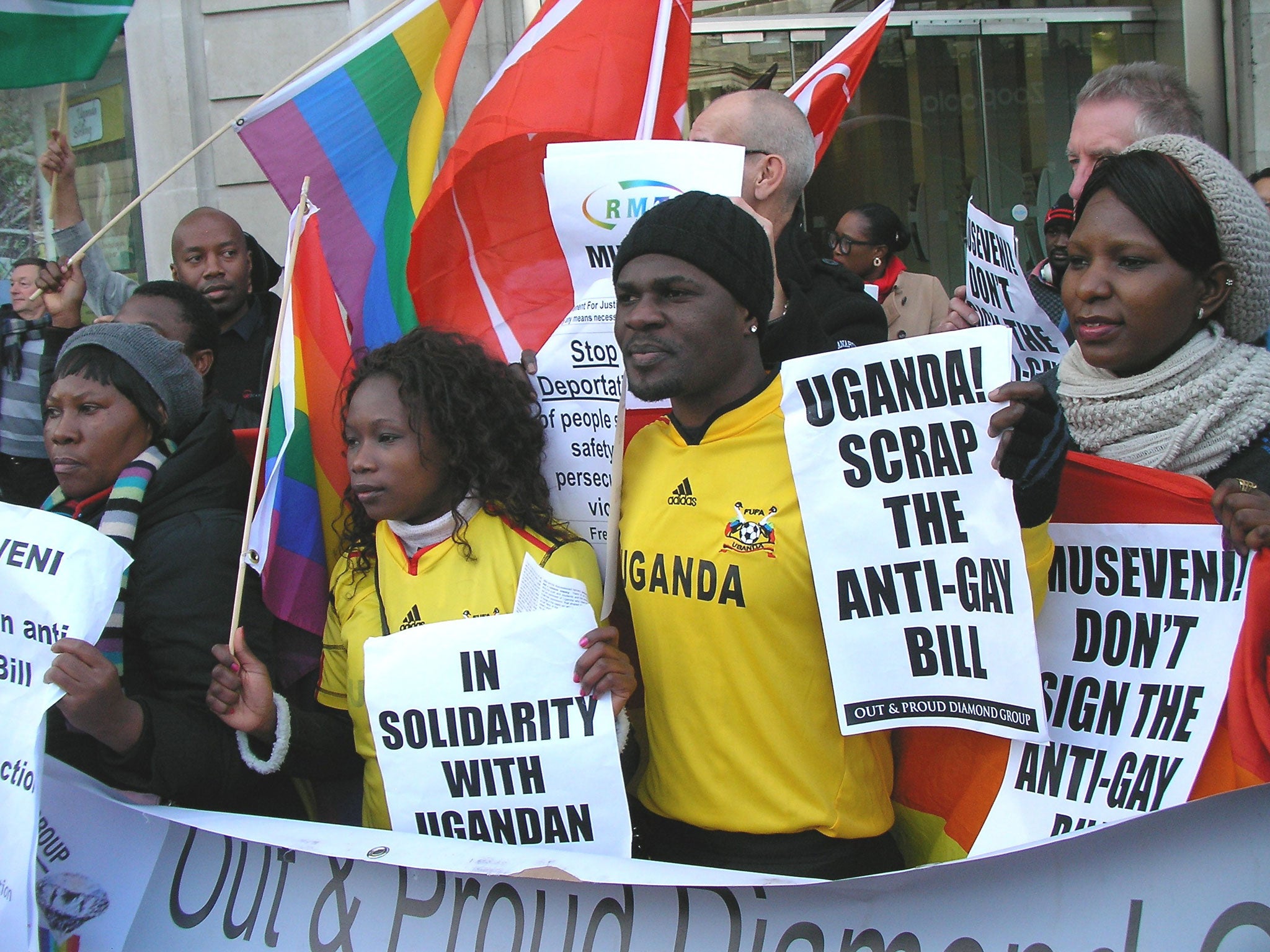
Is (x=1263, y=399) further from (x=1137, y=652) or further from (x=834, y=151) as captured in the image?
(x=834, y=151)

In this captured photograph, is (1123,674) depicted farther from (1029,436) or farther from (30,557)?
(30,557)

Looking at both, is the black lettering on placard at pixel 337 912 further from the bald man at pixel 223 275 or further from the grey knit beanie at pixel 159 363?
the bald man at pixel 223 275

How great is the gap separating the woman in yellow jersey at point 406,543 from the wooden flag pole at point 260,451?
114 mm

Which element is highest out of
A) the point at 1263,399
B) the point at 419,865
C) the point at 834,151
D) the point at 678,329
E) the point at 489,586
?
the point at 834,151

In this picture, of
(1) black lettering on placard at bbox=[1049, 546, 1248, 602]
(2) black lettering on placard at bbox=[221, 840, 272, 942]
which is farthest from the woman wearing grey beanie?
(1) black lettering on placard at bbox=[1049, 546, 1248, 602]

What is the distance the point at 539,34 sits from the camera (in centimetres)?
327

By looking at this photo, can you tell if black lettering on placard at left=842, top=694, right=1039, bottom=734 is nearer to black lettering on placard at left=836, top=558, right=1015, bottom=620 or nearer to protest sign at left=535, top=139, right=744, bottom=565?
black lettering on placard at left=836, top=558, right=1015, bottom=620

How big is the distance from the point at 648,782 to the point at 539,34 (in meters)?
2.18

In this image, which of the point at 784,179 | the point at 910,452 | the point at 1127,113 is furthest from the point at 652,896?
the point at 1127,113

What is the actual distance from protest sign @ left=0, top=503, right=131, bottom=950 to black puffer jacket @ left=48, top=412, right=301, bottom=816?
189 millimetres

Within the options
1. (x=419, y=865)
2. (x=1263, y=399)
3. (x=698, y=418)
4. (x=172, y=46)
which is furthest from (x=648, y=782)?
(x=172, y=46)

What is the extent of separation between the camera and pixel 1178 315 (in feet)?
6.66

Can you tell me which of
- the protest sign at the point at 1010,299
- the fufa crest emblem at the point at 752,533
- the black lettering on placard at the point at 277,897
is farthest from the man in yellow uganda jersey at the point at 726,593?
the protest sign at the point at 1010,299

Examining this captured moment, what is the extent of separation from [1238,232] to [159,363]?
232 centimetres
